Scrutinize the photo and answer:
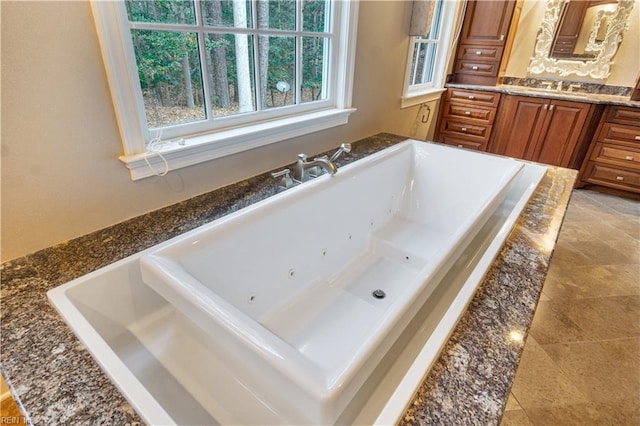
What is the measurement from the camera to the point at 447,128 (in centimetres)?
375

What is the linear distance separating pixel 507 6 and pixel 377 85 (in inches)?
78.8

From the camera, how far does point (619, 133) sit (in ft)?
→ 9.64

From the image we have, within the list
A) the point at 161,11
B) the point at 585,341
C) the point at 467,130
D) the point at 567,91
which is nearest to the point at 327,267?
the point at 161,11

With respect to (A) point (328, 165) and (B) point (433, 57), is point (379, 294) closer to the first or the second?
(A) point (328, 165)

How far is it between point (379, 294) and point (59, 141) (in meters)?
1.37

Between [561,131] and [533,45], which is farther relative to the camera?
[533,45]

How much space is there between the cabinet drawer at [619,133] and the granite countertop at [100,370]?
7.86 feet

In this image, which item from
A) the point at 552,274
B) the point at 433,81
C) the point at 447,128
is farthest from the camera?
the point at 447,128

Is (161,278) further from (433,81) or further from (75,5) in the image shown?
(433,81)

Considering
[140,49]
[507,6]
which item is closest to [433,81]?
[507,6]

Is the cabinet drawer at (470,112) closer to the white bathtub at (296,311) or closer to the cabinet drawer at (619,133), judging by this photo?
the cabinet drawer at (619,133)

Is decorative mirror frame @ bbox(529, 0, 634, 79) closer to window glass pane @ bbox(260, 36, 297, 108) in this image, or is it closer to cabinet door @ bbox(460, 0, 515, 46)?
cabinet door @ bbox(460, 0, 515, 46)

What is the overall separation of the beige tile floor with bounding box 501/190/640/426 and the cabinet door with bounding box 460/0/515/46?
2.07 metres

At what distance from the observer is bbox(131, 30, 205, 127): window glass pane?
1200mm
